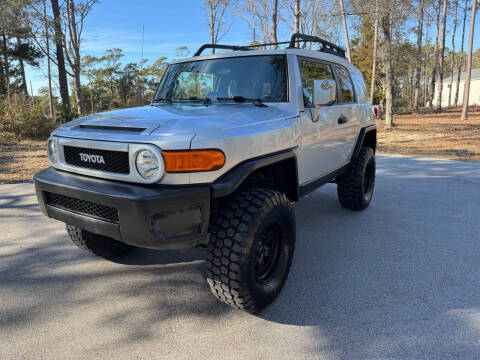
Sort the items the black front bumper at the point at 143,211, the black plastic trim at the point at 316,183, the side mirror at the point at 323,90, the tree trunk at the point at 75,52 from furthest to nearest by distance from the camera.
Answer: the tree trunk at the point at 75,52, the black plastic trim at the point at 316,183, the side mirror at the point at 323,90, the black front bumper at the point at 143,211

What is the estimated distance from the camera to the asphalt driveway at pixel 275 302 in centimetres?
214

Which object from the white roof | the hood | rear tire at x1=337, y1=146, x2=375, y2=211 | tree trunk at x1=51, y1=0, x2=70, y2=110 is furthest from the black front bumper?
tree trunk at x1=51, y1=0, x2=70, y2=110

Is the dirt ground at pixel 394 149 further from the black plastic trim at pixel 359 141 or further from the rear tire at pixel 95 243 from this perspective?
the black plastic trim at pixel 359 141

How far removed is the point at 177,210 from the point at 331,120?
7.17 feet

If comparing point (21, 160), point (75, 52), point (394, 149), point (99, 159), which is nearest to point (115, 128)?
point (99, 159)

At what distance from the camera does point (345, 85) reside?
4.30m

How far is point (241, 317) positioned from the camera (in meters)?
2.46

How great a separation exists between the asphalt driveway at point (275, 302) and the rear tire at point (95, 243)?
0.31 ft

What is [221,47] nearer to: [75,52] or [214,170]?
[214,170]

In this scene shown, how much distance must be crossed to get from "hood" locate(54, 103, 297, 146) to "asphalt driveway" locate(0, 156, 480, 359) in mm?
1225

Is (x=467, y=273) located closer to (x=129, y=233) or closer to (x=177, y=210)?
(x=177, y=210)


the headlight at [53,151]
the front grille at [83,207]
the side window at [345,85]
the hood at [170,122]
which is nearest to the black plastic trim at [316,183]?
the hood at [170,122]

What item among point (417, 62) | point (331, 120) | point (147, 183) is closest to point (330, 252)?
point (331, 120)

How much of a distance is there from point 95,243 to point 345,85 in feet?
10.7
